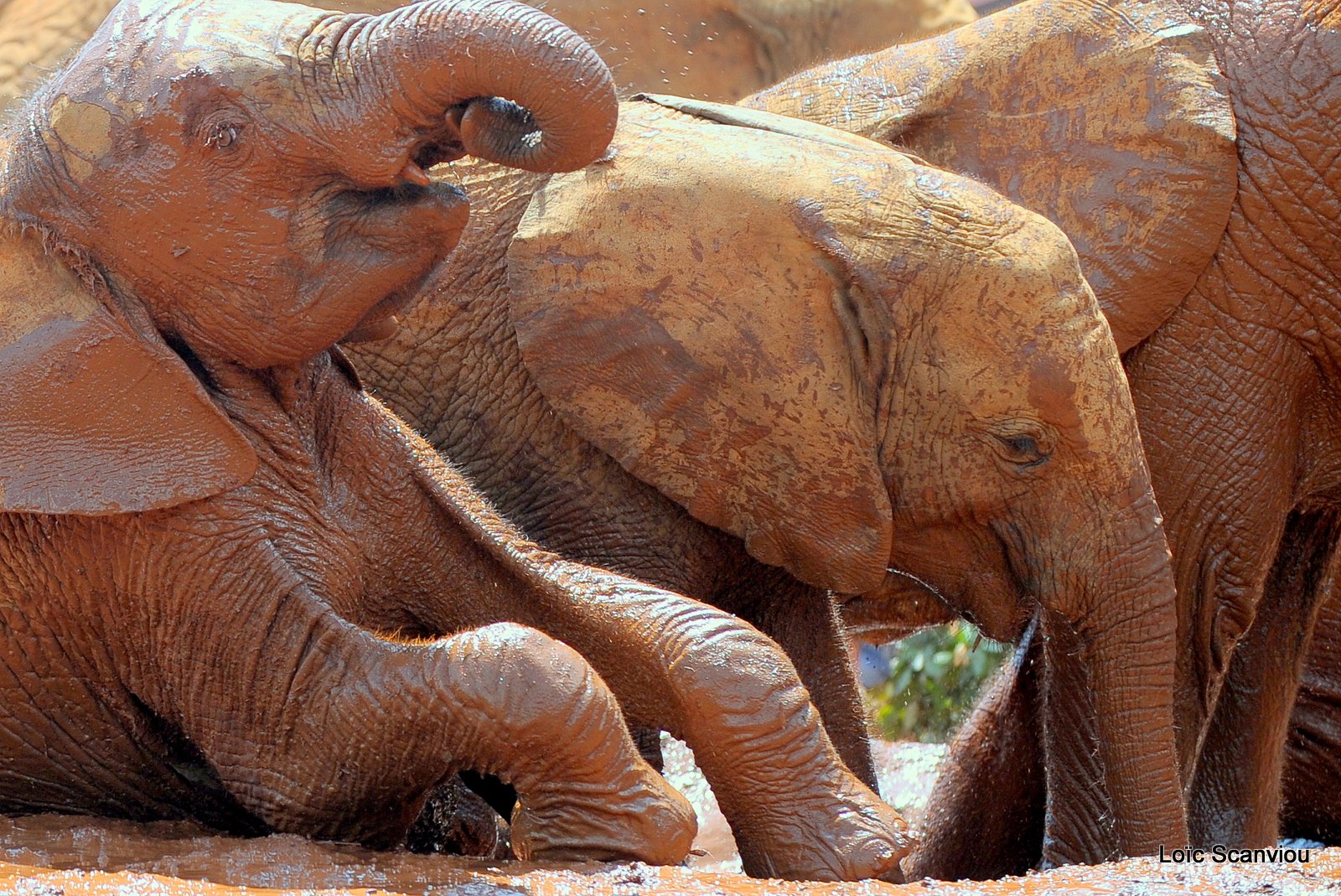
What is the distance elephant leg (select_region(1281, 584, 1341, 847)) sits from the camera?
19.6ft

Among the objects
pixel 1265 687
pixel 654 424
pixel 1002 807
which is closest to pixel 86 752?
pixel 654 424

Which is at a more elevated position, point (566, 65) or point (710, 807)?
point (566, 65)

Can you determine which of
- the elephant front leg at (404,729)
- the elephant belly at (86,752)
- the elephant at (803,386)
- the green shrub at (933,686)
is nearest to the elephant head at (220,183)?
the elephant front leg at (404,729)

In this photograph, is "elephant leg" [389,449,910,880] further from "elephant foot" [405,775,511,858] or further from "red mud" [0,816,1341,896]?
"elephant foot" [405,775,511,858]

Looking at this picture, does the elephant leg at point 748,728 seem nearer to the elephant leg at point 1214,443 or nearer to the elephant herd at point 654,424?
the elephant herd at point 654,424

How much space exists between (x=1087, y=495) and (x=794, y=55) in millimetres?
5225

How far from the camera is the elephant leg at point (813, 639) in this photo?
4.48 metres

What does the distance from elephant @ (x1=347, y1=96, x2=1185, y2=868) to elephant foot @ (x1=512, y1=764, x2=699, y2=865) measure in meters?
0.83

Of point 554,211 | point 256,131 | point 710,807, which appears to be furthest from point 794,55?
point 256,131

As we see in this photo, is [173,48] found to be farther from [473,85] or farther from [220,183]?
[473,85]

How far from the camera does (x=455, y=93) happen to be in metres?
3.34

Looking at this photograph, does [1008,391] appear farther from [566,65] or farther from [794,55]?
[794,55]

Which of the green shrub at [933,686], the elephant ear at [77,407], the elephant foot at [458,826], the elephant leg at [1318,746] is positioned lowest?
the green shrub at [933,686]

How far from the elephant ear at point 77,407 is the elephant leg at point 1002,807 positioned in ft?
7.93
